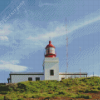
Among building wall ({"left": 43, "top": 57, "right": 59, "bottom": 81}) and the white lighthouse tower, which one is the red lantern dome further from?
building wall ({"left": 43, "top": 57, "right": 59, "bottom": 81})

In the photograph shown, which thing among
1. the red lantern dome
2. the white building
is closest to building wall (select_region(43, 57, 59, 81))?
the white building

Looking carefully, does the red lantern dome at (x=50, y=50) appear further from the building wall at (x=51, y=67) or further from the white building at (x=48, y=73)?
the building wall at (x=51, y=67)

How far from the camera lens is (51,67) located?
35312mm

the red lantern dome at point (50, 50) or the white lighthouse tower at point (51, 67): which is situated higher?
the red lantern dome at point (50, 50)

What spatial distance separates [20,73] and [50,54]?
795 centimetres

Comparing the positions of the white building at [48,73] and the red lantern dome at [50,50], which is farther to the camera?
the red lantern dome at [50,50]

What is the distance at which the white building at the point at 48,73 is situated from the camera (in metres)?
35.1

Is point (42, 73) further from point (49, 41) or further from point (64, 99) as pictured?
point (64, 99)

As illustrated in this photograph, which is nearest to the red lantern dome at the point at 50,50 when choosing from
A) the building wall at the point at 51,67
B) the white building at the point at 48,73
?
the white building at the point at 48,73

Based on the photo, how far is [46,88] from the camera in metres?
28.5

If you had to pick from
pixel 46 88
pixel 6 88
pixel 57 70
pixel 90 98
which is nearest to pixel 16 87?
pixel 6 88

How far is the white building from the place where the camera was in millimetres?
35062

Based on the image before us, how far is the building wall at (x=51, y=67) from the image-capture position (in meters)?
35.0

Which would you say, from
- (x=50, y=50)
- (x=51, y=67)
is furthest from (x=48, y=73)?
(x=50, y=50)
